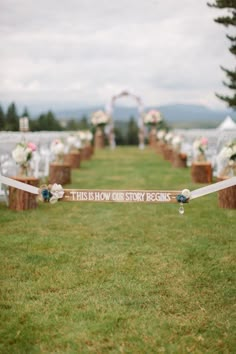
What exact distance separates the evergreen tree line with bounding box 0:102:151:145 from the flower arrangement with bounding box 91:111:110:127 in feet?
6.51

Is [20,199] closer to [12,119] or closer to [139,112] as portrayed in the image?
[12,119]

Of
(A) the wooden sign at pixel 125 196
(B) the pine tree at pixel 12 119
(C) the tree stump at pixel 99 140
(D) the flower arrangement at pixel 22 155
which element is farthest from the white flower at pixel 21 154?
(C) the tree stump at pixel 99 140

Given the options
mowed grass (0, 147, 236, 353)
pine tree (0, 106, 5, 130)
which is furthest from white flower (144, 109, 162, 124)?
mowed grass (0, 147, 236, 353)

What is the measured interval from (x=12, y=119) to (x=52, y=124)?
5.33m

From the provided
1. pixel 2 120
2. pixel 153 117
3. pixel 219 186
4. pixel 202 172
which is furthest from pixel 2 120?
pixel 219 186

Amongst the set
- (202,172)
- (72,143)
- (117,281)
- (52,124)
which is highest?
(52,124)

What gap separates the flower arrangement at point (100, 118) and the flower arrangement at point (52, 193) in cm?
2440

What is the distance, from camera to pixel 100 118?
93.6 feet

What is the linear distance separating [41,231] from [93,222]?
2.85 feet

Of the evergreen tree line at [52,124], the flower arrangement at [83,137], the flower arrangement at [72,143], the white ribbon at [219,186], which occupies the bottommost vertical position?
the white ribbon at [219,186]

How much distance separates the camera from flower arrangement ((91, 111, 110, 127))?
2856 cm

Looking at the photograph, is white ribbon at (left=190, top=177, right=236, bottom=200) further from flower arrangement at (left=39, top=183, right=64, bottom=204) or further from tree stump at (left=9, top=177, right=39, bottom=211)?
tree stump at (left=9, top=177, right=39, bottom=211)

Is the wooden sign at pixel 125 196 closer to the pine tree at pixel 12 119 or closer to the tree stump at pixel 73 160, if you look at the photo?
the tree stump at pixel 73 160

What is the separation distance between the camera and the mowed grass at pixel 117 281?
342 centimetres
